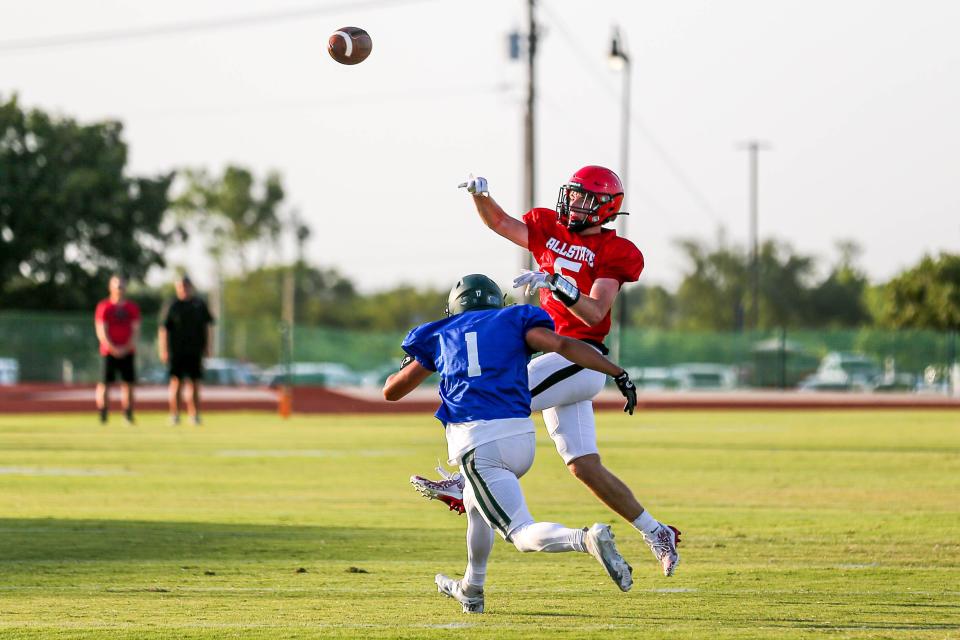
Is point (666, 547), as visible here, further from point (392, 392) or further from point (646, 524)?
point (392, 392)

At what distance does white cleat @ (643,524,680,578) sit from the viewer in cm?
781

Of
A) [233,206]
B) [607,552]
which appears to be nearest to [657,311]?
[233,206]

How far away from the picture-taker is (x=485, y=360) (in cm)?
690

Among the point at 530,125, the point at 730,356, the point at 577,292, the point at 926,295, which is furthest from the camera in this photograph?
the point at 926,295

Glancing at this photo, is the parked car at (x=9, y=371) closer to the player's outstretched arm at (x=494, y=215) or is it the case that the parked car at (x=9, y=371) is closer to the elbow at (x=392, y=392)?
the player's outstretched arm at (x=494, y=215)

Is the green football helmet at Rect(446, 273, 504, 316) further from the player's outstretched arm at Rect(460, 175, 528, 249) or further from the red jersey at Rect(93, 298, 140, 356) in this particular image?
the red jersey at Rect(93, 298, 140, 356)

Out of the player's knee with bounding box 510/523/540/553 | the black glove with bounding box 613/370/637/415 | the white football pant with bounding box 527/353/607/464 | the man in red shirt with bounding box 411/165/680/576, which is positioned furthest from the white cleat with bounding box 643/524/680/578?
the player's knee with bounding box 510/523/540/553

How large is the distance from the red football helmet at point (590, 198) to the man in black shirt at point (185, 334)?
15.4 metres

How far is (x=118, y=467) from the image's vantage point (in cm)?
1591

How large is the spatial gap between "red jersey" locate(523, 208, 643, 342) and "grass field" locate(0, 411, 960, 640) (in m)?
1.35

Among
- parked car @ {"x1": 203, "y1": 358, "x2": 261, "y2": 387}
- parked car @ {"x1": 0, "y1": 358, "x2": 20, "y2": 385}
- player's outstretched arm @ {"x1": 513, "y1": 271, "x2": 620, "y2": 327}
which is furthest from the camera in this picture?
parked car @ {"x1": 203, "y1": 358, "x2": 261, "y2": 387}

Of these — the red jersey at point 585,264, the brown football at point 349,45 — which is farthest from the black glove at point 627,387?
the brown football at point 349,45

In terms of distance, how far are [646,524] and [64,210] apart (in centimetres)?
4852

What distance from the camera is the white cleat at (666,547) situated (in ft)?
25.6
